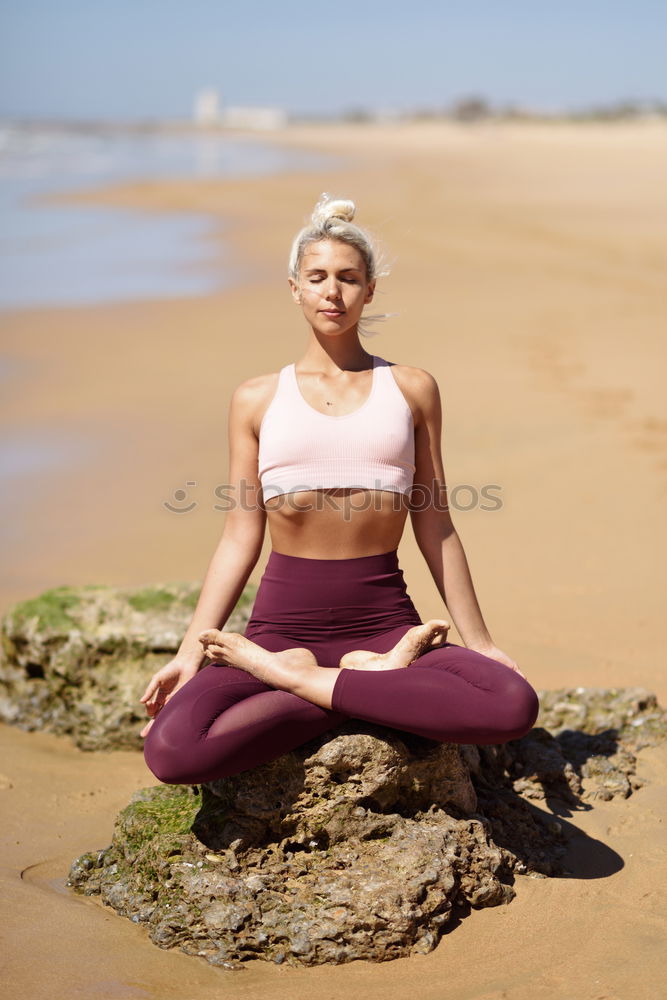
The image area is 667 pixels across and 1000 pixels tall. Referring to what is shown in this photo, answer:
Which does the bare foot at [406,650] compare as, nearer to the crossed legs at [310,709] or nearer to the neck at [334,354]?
the crossed legs at [310,709]

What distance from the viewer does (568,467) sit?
8.38 m

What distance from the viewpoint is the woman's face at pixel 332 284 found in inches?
145

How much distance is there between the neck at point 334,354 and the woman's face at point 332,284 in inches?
2.6

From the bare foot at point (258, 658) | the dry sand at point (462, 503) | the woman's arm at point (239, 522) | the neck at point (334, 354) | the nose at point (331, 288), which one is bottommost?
the dry sand at point (462, 503)

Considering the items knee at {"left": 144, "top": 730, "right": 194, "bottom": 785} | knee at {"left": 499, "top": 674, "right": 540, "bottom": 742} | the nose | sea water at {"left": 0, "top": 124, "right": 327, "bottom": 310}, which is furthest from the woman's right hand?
sea water at {"left": 0, "top": 124, "right": 327, "bottom": 310}

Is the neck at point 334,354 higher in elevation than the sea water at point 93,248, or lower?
higher

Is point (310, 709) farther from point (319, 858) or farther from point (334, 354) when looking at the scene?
point (334, 354)

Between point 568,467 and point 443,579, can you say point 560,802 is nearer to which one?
point 443,579

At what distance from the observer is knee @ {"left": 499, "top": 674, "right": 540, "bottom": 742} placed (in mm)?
3297

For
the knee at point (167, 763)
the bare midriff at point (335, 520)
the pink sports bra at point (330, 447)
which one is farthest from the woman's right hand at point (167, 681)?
the pink sports bra at point (330, 447)

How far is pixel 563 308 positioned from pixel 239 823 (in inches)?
453

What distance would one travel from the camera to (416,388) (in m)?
3.79

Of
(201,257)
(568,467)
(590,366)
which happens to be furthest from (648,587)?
(201,257)

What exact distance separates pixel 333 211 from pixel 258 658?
1.44 meters
